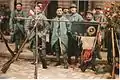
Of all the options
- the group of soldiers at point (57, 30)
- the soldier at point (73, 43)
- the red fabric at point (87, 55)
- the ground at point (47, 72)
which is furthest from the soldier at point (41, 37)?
the red fabric at point (87, 55)

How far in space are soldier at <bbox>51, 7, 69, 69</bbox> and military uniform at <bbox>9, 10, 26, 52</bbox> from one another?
0.88 metres

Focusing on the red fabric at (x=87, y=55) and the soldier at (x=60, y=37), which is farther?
the soldier at (x=60, y=37)

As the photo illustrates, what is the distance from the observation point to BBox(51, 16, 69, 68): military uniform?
8555 mm

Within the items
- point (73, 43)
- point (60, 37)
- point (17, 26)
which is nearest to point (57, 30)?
point (60, 37)

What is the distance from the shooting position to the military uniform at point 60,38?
855cm

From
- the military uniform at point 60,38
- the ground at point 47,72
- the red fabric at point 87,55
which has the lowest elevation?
the ground at point 47,72

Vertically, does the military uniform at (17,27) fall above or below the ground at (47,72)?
above

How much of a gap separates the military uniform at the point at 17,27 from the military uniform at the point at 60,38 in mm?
880

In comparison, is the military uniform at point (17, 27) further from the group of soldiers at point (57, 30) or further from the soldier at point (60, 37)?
the soldier at point (60, 37)

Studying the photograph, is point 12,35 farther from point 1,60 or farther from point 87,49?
point 87,49

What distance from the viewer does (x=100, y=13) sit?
28.9 feet

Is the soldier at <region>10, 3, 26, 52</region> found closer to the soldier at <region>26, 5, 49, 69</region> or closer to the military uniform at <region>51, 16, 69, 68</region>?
the soldier at <region>26, 5, 49, 69</region>

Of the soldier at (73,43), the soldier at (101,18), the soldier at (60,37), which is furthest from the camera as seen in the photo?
the soldier at (73,43)

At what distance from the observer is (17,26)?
940cm
